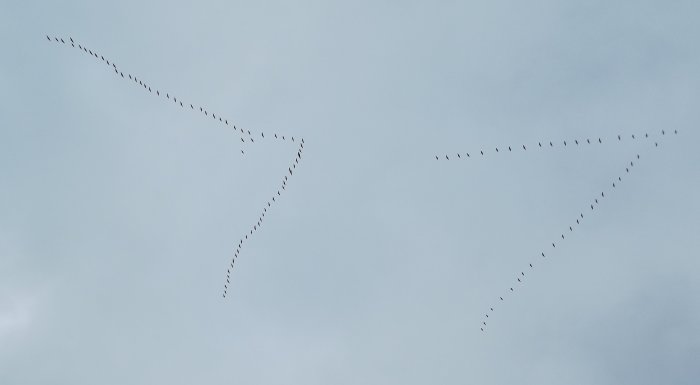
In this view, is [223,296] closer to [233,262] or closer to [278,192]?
[233,262]

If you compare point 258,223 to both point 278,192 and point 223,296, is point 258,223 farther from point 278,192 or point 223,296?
point 223,296

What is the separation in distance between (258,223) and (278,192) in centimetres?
994

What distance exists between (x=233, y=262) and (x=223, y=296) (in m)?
10.9

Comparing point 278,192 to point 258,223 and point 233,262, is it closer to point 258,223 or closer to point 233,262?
point 258,223

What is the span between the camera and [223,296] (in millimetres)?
128500

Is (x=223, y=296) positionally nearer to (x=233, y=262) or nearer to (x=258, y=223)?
(x=233, y=262)

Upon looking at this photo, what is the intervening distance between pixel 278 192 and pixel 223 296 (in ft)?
94.8

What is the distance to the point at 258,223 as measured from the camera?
398ft

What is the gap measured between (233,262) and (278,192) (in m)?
18.4

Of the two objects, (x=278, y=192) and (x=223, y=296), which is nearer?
(x=278, y=192)

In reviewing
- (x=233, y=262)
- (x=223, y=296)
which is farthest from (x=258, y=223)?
(x=223, y=296)

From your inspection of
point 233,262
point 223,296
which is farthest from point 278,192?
point 223,296
